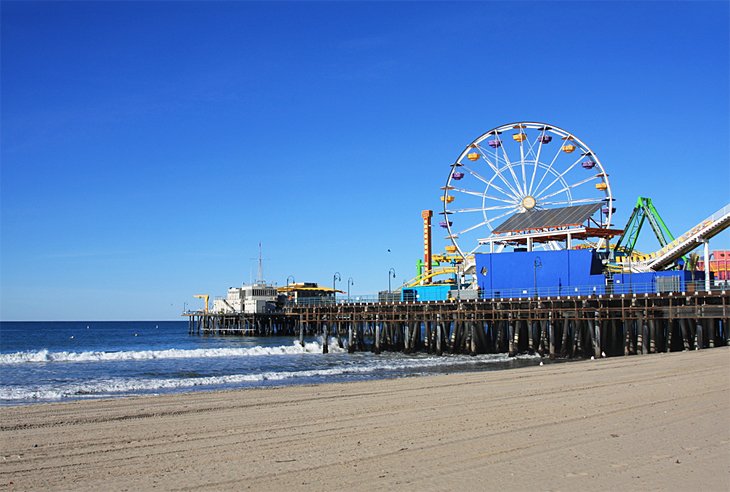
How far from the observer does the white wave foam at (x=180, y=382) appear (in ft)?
70.4

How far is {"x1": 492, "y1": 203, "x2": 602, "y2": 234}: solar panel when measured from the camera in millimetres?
46062

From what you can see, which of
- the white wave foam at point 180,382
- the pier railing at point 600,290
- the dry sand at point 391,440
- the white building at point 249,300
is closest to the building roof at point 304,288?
the white building at point 249,300

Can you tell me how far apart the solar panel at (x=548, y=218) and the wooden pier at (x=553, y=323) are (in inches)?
282

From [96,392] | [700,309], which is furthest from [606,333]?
[96,392]

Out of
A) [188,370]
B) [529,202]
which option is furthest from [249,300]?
[188,370]

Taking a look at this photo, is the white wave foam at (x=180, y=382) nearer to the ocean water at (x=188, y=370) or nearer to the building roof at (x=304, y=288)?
the ocean water at (x=188, y=370)

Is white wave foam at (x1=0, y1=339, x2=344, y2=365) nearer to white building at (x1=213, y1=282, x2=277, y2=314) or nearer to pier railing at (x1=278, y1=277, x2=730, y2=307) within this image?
pier railing at (x1=278, y1=277, x2=730, y2=307)

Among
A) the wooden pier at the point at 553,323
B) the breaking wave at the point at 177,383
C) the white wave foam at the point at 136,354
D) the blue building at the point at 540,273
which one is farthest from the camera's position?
the blue building at the point at 540,273

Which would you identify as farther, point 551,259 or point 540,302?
point 551,259

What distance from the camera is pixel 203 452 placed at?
33.8 feet

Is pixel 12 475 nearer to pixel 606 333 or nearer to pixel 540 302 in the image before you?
pixel 540 302

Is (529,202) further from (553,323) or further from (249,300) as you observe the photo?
(249,300)

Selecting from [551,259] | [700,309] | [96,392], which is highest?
[551,259]

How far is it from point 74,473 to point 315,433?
3.84 meters
